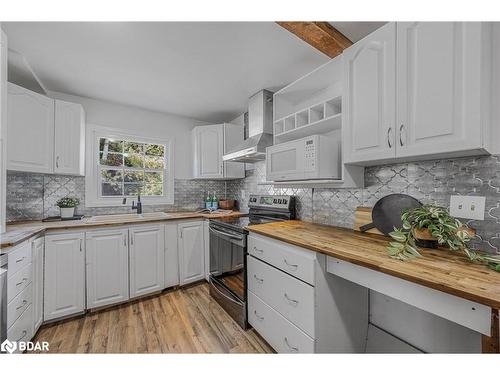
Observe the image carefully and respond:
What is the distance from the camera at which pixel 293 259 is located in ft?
4.26

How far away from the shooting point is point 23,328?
1465 mm

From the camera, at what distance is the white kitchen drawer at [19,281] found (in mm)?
1318

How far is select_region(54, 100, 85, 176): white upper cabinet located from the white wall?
365 millimetres

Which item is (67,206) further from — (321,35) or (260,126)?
(321,35)

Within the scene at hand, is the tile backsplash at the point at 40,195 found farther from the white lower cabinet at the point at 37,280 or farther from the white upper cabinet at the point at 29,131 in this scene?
the white lower cabinet at the point at 37,280

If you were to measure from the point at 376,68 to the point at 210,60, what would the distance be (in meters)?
1.29

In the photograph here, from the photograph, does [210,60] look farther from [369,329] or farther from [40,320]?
[40,320]

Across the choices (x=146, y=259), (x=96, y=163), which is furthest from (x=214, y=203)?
(x=96, y=163)

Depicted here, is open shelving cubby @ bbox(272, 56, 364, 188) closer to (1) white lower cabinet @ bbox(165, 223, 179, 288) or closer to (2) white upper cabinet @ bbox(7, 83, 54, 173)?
(1) white lower cabinet @ bbox(165, 223, 179, 288)

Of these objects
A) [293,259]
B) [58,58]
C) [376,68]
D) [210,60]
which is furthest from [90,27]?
[293,259]

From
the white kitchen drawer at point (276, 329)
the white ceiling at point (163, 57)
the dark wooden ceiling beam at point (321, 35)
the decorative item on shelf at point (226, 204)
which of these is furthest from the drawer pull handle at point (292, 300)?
the decorative item on shelf at point (226, 204)

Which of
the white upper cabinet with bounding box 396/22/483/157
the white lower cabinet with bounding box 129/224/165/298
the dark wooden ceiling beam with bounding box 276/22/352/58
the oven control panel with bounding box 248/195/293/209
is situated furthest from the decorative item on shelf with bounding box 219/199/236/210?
the white upper cabinet with bounding box 396/22/483/157

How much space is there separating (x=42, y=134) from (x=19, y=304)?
1454 millimetres

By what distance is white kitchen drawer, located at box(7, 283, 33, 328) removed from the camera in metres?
1.31
